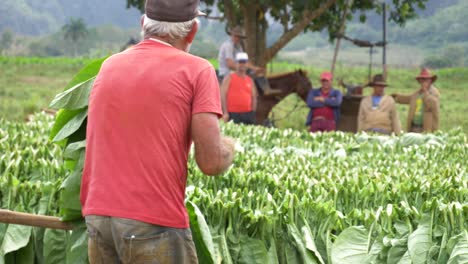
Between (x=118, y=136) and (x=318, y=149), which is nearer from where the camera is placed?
(x=118, y=136)

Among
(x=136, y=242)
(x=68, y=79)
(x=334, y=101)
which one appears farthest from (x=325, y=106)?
(x=68, y=79)

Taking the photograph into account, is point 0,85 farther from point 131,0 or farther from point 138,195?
point 138,195

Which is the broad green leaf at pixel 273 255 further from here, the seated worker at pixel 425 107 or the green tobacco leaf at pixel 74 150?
the seated worker at pixel 425 107

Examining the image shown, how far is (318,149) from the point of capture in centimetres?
834

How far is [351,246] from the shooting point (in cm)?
449

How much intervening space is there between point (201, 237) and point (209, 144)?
2.81 feet

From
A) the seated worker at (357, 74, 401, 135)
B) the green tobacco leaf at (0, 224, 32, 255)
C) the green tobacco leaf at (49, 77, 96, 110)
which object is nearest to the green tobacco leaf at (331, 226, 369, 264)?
the green tobacco leaf at (49, 77, 96, 110)

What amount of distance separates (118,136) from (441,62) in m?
114

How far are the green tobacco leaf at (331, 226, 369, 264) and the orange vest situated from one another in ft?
31.0

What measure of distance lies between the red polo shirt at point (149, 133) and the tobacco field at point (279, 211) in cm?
78

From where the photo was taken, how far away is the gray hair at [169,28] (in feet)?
11.5

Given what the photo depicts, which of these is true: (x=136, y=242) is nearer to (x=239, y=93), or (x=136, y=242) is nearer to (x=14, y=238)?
(x=14, y=238)

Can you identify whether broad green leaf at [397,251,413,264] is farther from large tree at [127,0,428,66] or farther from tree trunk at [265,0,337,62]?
tree trunk at [265,0,337,62]

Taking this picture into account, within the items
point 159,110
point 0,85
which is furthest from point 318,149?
point 0,85
